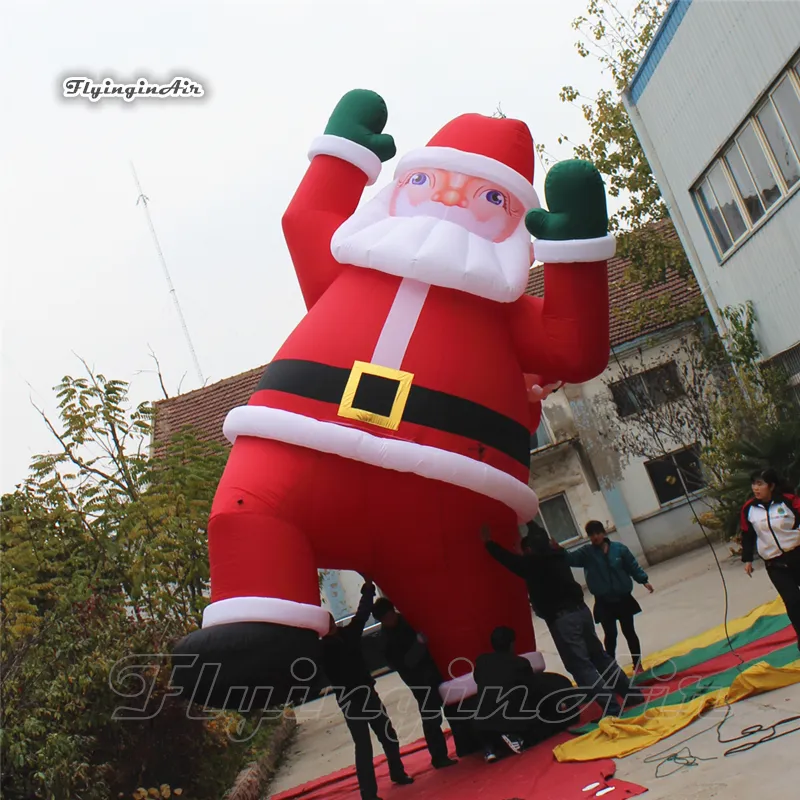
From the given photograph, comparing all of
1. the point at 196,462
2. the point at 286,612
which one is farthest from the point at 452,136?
the point at 196,462

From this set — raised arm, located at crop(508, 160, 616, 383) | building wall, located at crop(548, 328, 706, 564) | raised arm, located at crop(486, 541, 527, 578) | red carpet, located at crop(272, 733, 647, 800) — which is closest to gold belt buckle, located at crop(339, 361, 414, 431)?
raised arm, located at crop(508, 160, 616, 383)

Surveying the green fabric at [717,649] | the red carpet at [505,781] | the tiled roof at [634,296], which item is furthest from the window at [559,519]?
the red carpet at [505,781]

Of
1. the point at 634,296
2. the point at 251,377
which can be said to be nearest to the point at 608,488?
the point at 634,296

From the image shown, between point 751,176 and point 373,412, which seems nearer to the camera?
point 373,412

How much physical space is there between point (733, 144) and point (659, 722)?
7759 millimetres

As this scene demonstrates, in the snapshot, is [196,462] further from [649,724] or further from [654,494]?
[654,494]

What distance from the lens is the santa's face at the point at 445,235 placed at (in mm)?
5766

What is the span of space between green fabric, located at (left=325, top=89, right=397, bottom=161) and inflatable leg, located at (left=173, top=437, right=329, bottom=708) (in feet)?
6.83

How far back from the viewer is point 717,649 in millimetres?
7664

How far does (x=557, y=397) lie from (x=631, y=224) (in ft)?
11.8

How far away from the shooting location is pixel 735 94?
11047 millimetres

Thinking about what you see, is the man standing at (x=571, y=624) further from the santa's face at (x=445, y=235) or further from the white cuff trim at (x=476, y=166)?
the white cuff trim at (x=476, y=166)

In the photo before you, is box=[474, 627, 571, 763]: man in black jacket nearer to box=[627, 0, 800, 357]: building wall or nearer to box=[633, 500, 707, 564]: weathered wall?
box=[627, 0, 800, 357]: building wall

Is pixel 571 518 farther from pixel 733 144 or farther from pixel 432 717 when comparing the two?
pixel 432 717
